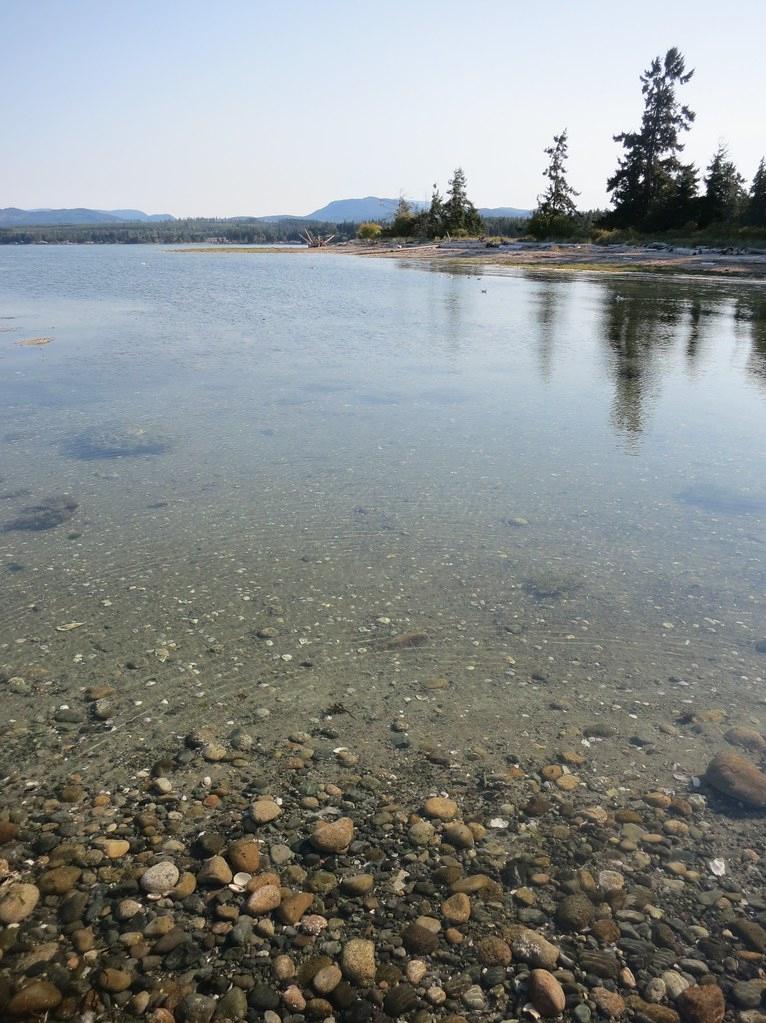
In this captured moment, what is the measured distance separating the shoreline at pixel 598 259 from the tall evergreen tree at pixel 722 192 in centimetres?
688

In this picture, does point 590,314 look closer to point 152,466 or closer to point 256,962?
point 152,466

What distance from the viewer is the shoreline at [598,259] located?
43688mm

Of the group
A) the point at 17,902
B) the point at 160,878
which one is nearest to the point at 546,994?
the point at 160,878

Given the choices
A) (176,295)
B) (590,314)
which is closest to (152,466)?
(590,314)

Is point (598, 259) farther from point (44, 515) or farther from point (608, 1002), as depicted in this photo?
point (608, 1002)

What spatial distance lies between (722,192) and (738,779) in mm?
66780

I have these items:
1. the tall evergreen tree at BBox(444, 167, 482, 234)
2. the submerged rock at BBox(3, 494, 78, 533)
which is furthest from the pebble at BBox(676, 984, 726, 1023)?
the tall evergreen tree at BBox(444, 167, 482, 234)

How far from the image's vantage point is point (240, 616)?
19.3ft

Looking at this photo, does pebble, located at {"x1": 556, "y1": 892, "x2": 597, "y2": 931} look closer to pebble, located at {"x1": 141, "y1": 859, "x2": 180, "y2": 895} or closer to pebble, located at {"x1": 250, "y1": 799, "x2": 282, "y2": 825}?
pebble, located at {"x1": 250, "y1": 799, "x2": 282, "y2": 825}

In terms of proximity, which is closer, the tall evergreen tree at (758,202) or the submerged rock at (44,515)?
the submerged rock at (44,515)

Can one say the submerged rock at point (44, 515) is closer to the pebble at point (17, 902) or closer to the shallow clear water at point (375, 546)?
the shallow clear water at point (375, 546)

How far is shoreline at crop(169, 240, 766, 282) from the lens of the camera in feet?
143

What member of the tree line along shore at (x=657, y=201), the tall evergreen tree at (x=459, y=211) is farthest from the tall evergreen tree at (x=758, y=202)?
the tall evergreen tree at (x=459, y=211)

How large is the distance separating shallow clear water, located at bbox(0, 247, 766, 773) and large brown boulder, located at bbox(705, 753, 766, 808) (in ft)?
1.49
